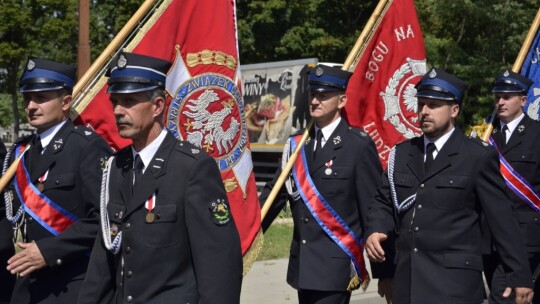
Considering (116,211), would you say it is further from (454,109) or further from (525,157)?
(525,157)

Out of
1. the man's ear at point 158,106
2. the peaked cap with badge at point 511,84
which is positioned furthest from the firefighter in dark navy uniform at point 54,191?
the peaked cap with badge at point 511,84

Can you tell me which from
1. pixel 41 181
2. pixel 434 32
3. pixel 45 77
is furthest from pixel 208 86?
pixel 434 32

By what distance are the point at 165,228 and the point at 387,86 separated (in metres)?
4.05

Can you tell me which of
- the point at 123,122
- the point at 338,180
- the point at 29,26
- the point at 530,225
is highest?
the point at 123,122

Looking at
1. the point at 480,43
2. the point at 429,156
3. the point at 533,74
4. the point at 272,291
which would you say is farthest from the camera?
the point at 480,43

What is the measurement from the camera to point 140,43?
565 cm

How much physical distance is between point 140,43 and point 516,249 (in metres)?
2.82

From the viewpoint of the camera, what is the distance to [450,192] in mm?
4594

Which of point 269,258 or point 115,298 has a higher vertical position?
point 115,298

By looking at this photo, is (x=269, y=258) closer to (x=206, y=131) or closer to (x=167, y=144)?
(x=206, y=131)

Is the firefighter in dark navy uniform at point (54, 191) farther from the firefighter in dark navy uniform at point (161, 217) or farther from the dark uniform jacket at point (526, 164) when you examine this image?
the dark uniform jacket at point (526, 164)

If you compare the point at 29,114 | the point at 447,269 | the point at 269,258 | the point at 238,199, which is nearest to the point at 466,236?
the point at 447,269

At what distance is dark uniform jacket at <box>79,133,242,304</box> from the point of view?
3.15 meters

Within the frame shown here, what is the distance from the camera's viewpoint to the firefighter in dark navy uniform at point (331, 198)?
543cm
